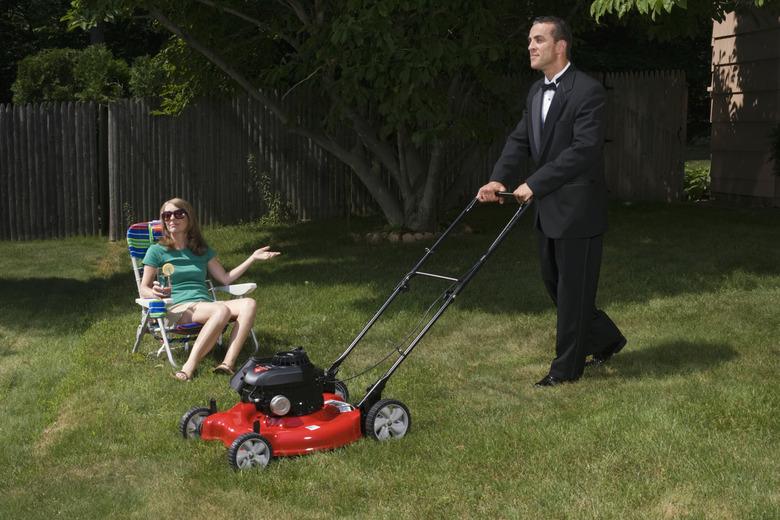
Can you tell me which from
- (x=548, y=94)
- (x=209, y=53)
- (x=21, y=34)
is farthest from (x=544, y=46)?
(x=21, y=34)

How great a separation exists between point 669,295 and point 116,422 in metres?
5.04

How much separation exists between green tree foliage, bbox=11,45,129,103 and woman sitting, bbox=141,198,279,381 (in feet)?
33.7

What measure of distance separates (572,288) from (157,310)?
277 centimetres

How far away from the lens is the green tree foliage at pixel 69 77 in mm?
18000

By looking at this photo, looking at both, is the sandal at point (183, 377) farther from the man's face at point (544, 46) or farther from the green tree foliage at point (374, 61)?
the green tree foliage at point (374, 61)

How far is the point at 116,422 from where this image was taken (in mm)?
6836

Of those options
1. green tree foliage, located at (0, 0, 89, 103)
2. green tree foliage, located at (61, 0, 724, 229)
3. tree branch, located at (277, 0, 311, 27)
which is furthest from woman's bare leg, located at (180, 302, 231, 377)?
green tree foliage, located at (0, 0, 89, 103)

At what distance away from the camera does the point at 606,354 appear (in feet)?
25.3

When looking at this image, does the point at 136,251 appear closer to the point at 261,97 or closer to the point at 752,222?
the point at 261,97

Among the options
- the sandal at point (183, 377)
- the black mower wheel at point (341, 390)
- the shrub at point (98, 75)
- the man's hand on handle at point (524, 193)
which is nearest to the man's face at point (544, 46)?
the man's hand on handle at point (524, 193)

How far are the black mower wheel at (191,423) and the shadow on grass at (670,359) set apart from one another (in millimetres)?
2536

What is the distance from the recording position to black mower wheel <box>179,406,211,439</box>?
641 cm

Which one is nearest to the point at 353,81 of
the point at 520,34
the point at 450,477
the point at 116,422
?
the point at 520,34

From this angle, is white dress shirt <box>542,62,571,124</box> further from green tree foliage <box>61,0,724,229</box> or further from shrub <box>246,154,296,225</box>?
shrub <box>246,154,296,225</box>
